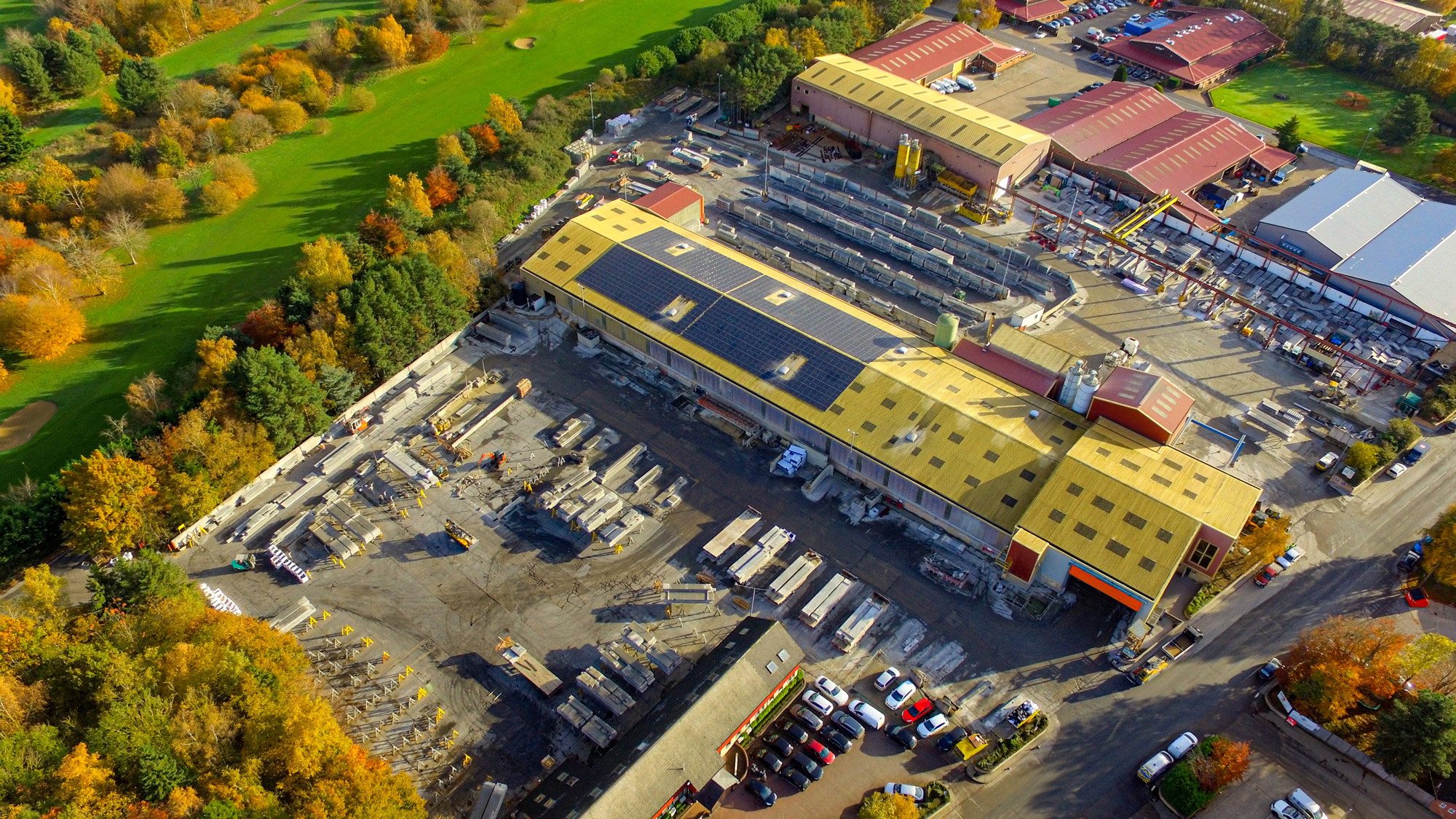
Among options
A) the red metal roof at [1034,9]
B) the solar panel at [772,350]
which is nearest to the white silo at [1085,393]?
the solar panel at [772,350]

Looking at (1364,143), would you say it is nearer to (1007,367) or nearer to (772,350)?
(1007,367)

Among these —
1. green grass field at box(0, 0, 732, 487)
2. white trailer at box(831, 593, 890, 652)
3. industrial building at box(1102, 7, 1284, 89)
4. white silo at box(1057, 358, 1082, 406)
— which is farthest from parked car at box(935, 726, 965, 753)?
industrial building at box(1102, 7, 1284, 89)

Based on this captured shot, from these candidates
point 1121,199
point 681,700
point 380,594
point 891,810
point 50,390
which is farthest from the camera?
point 1121,199

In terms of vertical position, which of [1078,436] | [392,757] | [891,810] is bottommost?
[392,757]

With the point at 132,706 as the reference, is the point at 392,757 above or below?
below

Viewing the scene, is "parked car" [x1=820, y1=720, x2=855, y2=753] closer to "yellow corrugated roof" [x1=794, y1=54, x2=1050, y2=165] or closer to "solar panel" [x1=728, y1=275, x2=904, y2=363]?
"solar panel" [x1=728, y1=275, x2=904, y2=363]

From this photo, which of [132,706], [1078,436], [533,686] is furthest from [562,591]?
[1078,436]

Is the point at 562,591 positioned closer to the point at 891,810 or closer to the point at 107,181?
the point at 891,810
